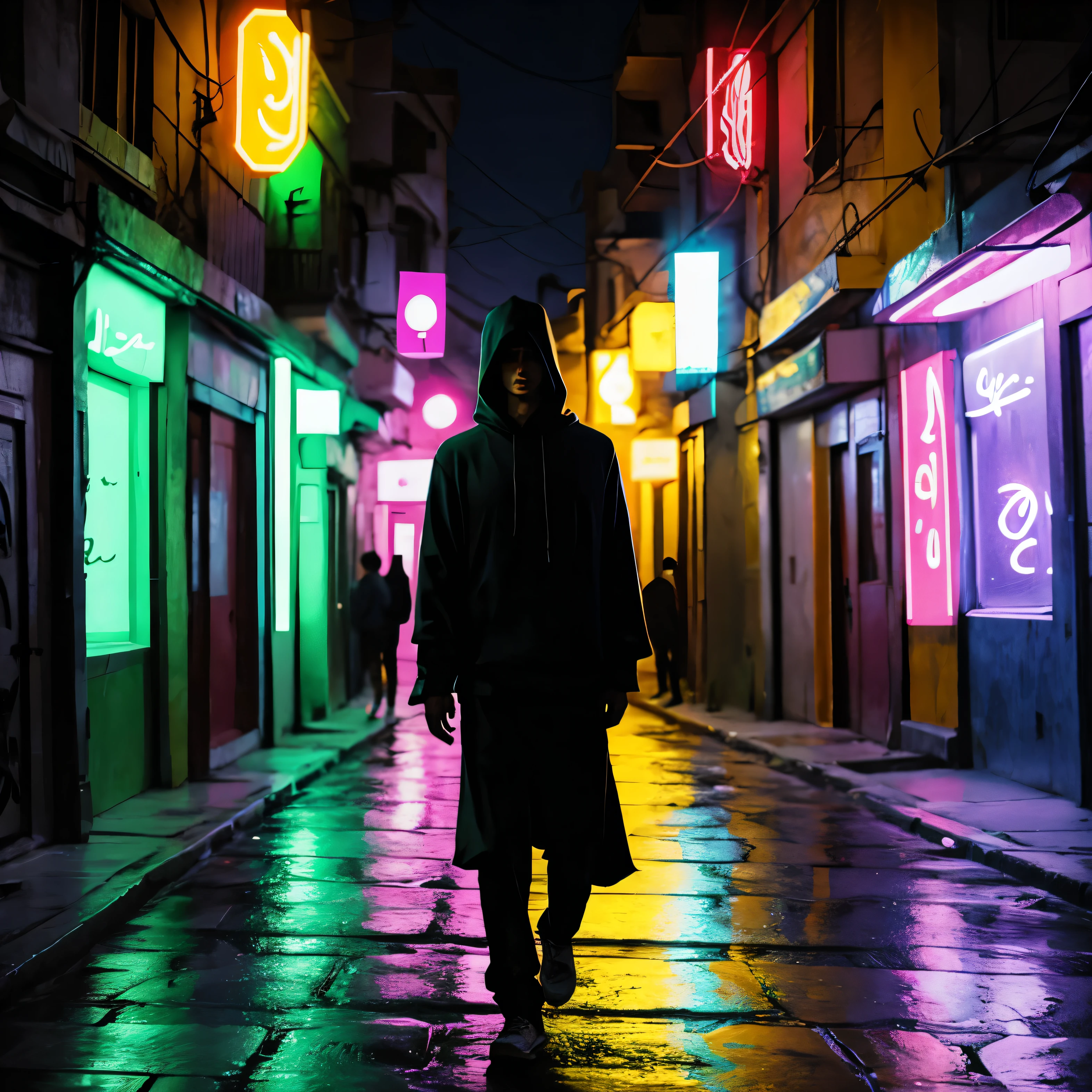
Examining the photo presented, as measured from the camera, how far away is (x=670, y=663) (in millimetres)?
20250

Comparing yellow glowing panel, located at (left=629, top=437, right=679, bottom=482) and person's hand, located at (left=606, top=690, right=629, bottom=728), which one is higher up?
yellow glowing panel, located at (left=629, top=437, right=679, bottom=482)

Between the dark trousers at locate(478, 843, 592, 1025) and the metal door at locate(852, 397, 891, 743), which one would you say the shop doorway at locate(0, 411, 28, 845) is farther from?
the metal door at locate(852, 397, 891, 743)

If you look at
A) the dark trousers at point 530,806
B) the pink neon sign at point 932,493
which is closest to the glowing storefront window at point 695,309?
the pink neon sign at point 932,493

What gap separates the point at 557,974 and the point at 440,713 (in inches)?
40.2

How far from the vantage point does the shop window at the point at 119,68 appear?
9539 millimetres

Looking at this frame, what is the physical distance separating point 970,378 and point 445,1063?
9.34m

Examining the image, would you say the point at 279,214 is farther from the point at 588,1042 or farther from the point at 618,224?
the point at 618,224

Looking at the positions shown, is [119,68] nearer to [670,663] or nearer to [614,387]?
[670,663]

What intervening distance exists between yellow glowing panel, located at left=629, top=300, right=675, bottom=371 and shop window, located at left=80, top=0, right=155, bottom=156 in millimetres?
12390

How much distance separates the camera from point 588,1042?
13.8 feet

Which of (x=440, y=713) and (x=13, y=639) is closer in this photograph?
(x=440, y=713)

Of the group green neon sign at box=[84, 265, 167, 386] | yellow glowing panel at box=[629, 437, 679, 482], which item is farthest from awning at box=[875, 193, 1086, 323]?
yellow glowing panel at box=[629, 437, 679, 482]

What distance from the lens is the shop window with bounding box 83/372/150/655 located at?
990 centimetres

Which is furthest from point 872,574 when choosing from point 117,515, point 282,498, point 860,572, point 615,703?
point 615,703
